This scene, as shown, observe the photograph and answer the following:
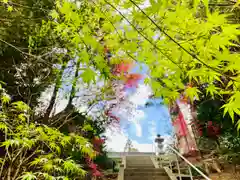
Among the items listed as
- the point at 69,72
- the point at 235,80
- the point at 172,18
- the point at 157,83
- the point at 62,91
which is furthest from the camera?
the point at 62,91

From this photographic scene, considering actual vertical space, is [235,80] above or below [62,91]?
below

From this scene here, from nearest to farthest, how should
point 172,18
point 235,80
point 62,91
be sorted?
point 235,80 → point 172,18 → point 62,91

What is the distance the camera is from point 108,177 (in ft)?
29.5

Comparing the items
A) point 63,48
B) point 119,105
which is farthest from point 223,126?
point 63,48

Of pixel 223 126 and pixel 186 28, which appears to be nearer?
pixel 186 28

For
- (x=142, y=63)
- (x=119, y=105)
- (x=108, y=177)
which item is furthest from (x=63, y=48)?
(x=108, y=177)

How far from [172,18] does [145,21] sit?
14cm

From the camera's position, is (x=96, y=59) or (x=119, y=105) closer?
(x=96, y=59)

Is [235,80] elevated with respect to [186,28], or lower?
lower

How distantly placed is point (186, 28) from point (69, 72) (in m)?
4.76

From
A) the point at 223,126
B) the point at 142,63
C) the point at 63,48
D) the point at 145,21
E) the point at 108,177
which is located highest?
the point at 63,48

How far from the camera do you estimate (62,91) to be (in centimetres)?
615

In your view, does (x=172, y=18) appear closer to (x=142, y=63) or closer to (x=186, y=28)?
(x=186, y=28)

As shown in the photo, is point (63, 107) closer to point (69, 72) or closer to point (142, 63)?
point (69, 72)
